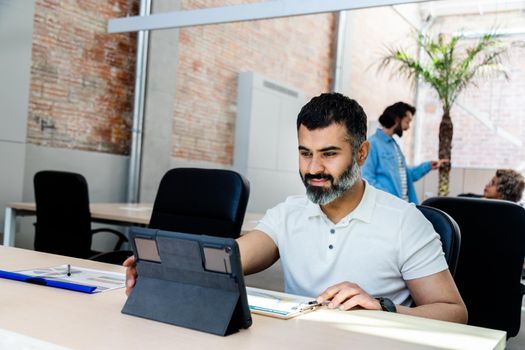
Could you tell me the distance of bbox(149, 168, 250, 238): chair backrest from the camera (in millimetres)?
2590

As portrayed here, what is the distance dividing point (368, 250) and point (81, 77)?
472 centimetres

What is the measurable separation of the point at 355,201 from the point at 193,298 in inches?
30.5

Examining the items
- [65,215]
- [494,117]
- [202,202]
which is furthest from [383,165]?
[494,117]

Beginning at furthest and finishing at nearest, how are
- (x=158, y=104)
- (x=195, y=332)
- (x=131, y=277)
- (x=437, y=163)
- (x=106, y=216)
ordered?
1. (x=158, y=104)
2. (x=437, y=163)
3. (x=106, y=216)
4. (x=131, y=277)
5. (x=195, y=332)

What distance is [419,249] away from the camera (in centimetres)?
164

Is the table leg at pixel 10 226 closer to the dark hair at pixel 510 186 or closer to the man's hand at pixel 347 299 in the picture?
the man's hand at pixel 347 299

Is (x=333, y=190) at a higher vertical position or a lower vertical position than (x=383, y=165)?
lower

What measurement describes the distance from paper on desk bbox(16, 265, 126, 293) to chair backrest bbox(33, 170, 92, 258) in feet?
5.90

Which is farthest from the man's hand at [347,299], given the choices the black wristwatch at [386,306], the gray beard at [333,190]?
the gray beard at [333,190]

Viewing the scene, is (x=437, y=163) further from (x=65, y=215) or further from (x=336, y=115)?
(x=336, y=115)

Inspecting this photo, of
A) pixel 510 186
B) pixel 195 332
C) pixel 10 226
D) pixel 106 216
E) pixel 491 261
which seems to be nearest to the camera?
pixel 195 332

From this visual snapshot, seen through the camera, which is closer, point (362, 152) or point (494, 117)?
point (362, 152)

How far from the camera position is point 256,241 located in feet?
6.05

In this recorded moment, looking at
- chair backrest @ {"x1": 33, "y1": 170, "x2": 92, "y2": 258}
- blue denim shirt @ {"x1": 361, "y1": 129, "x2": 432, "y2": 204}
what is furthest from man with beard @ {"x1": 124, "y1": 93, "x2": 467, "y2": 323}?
blue denim shirt @ {"x1": 361, "y1": 129, "x2": 432, "y2": 204}
